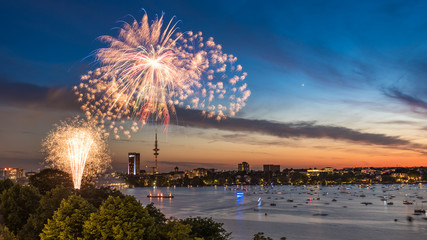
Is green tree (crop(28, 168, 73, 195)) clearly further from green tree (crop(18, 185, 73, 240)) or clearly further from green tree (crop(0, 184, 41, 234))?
green tree (crop(18, 185, 73, 240))

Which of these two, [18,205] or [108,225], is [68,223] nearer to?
[108,225]

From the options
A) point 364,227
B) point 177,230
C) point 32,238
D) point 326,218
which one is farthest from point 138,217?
point 326,218

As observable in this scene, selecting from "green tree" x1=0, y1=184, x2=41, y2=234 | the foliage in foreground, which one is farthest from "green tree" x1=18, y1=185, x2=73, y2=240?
"green tree" x1=0, y1=184, x2=41, y2=234

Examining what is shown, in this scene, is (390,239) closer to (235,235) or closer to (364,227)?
(364,227)

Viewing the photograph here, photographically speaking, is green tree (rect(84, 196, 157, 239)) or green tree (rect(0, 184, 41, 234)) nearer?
green tree (rect(84, 196, 157, 239))

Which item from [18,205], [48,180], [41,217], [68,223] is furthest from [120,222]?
[48,180]

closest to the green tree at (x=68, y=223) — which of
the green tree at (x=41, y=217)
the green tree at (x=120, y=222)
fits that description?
the green tree at (x=120, y=222)

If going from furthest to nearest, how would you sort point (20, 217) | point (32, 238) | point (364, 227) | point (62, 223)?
point (364, 227)
point (20, 217)
point (32, 238)
point (62, 223)
